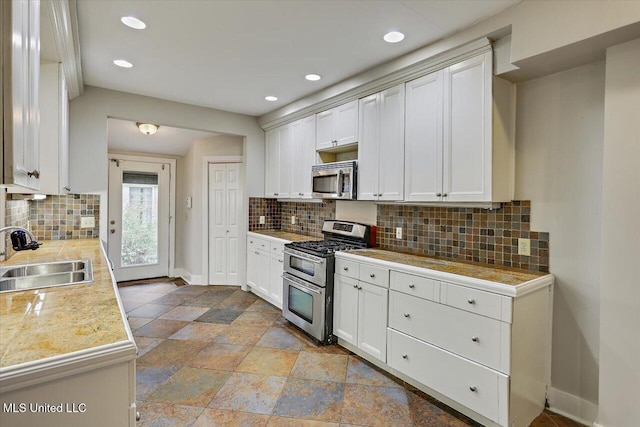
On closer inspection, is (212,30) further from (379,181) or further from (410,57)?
(379,181)

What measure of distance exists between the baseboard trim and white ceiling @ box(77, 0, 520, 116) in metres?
2.52

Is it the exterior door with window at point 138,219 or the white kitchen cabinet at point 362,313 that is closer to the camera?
the white kitchen cabinet at point 362,313

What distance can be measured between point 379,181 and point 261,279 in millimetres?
2251

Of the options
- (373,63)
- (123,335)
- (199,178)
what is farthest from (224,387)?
(199,178)

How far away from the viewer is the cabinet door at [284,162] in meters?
4.45

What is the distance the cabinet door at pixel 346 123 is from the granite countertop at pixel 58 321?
2.46m

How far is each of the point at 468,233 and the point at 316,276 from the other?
54.4 inches

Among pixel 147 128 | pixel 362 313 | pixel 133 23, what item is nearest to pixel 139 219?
pixel 147 128

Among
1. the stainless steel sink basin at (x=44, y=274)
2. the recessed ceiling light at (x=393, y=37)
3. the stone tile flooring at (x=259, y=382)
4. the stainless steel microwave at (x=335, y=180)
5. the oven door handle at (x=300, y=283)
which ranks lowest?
the stone tile flooring at (x=259, y=382)

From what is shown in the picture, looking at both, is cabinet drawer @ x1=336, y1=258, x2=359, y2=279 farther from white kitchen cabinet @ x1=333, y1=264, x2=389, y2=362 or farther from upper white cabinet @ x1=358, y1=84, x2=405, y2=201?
upper white cabinet @ x1=358, y1=84, x2=405, y2=201

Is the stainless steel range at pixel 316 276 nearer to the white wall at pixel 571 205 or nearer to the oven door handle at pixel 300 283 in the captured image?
the oven door handle at pixel 300 283

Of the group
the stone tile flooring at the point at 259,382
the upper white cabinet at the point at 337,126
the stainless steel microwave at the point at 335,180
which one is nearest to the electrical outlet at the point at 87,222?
the stone tile flooring at the point at 259,382

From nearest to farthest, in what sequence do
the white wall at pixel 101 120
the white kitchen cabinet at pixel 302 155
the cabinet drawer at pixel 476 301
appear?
1. the cabinet drawer at pixel 476 301
2. the white wall at pixel 101 120
3. the white kitchen cabinet at pixel 302 155

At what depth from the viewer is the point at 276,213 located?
514cm
